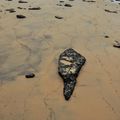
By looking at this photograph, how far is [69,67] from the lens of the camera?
173 inches

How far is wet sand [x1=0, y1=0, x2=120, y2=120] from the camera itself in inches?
138

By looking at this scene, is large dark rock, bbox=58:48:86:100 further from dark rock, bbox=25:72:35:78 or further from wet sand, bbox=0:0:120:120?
dark rock, bbox=25:72:35:78

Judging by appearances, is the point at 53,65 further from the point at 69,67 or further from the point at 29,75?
the point at 29,75

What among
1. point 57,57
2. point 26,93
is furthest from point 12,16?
point 26,93

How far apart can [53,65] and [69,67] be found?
1.05 feet

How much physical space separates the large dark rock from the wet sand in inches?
2.7

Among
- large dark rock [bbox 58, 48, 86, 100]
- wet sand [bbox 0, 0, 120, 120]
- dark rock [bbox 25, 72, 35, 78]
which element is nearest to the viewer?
wet sand [bbox 0, 0, 120, 120]

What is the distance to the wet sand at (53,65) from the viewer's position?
3.52 m

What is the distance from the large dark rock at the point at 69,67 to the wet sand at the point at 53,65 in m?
0.07

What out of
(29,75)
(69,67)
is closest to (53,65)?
(69,67)

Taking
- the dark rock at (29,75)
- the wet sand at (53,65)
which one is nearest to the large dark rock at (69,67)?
the wet sand at (53,65)

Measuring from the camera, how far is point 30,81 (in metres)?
4.07

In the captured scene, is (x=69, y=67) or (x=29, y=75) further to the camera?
(x=69, y=67)

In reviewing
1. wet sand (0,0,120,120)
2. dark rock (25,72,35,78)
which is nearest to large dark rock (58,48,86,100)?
wet sand (0,0,120,120)
